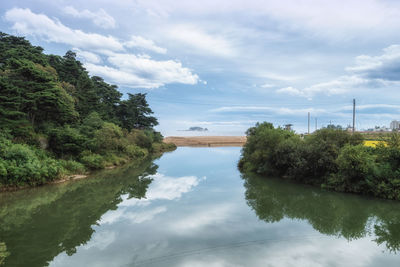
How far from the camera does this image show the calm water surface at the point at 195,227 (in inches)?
319

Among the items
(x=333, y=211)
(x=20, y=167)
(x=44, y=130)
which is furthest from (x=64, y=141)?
(x=333, y=211)

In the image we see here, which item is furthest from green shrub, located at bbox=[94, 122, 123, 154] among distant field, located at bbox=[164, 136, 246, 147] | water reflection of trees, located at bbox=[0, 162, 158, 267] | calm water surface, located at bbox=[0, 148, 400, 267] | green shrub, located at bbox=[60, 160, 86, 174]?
distant field, located at bbox=[164, 136, 246, 147]

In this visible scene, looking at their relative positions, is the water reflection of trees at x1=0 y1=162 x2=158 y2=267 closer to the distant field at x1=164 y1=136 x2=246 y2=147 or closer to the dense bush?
the dense bush

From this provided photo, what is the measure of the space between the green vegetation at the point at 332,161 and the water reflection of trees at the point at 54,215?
10.6m

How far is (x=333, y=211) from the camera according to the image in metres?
13.2

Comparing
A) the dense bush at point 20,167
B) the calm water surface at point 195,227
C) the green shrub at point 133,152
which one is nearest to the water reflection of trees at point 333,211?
the calm water surface at point 195,227

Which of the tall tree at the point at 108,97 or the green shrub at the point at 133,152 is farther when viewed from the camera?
the tall tree at the point at 108,97

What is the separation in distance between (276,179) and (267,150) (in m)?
2.58

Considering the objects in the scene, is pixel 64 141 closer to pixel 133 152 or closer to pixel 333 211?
pixel 133 152

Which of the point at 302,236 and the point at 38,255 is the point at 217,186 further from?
the point at 38,255

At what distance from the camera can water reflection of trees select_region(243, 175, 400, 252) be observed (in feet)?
34.6

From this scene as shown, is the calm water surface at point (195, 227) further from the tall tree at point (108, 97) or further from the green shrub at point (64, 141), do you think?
the tall tree at point (108, 97)

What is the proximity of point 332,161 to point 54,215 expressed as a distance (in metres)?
16.6

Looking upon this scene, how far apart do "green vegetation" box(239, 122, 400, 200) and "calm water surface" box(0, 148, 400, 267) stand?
3.83 ft
